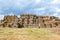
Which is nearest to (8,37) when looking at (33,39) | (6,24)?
(33,39)

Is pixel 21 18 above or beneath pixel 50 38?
above

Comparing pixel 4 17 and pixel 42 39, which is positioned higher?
pixel 4 17

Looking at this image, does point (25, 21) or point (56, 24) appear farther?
point (25, 21)

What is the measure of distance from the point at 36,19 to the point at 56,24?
8.55 meters

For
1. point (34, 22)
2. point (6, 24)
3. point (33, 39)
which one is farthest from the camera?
point (34, 22)

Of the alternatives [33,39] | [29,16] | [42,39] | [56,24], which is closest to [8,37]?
[33,39]

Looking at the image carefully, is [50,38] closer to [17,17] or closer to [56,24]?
[56,24]

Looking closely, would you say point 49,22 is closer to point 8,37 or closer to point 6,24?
point 6,24

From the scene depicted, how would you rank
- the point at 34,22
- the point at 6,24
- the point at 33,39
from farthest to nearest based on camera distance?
the point at 34,22, the point at 6,24, the point at 33,39

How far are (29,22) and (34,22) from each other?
1.87m

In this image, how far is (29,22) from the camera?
187 ft

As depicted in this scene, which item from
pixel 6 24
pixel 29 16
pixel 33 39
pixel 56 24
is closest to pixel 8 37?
pixel 33 39

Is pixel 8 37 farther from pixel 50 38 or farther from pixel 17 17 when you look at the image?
pixel 17 17

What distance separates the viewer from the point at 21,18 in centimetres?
5709
